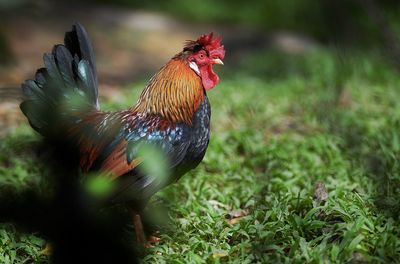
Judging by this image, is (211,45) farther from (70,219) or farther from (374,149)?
(374,149)

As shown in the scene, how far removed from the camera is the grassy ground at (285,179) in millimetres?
3633

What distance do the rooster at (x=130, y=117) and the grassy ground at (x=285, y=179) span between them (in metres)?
0.54

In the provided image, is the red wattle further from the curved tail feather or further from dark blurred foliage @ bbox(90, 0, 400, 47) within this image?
dark blurred foliage @ bbox(90, 0, 400, 47)

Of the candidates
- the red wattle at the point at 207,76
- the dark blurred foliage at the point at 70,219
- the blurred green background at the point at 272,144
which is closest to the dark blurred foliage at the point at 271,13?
the blurred green background at the point at 272,144

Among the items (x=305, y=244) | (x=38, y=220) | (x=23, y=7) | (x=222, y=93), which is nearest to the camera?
(x=23, y=7)

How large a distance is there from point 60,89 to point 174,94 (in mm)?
769

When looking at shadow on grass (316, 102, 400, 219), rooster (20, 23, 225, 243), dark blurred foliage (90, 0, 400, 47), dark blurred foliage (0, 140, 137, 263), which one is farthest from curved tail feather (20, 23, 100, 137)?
dark blurred foliage (90, 0, 400, 47)

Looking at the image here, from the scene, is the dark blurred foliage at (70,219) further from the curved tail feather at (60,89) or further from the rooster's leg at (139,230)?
the curved tail feather at (60,89)

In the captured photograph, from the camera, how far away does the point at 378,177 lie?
450 centimetres

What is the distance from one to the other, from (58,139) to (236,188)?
1.53 m

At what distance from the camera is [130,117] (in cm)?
388

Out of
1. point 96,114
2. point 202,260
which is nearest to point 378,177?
point 202,260

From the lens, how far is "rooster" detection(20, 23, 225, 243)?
3.68 metres

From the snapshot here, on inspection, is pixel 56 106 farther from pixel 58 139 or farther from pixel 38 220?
pixel 38 220
